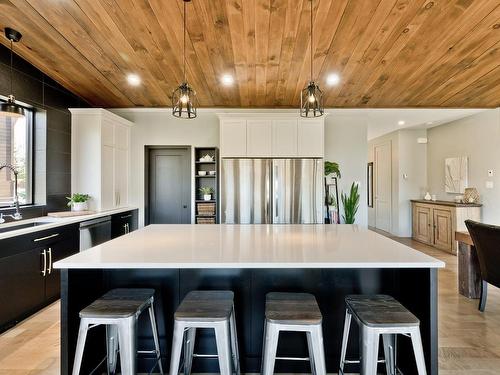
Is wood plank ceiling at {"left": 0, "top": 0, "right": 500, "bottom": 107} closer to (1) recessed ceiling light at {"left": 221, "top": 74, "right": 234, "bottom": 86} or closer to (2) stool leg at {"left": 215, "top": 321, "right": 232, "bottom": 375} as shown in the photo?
(1) recessed ceiling light at {"left": 221, "top": 74, "right": 234, "bottom": 86}

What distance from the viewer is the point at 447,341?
8.14 feet

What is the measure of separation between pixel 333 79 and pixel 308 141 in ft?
3.84

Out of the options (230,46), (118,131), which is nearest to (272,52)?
(230,46)

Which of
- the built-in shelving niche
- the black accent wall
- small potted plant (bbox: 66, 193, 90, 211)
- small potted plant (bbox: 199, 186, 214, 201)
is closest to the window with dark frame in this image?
the black accent wall

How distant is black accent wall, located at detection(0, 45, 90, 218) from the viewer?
3342 millimetres

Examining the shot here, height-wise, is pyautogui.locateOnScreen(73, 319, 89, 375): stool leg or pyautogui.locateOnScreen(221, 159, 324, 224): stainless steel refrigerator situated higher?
pyautogui.locateOnScreen(221, 159, 324, 224): stainless steel refrigerator

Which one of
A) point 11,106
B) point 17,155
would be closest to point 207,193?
point 17,155

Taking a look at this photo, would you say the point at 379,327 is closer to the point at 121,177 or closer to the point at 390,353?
the point at 390,353

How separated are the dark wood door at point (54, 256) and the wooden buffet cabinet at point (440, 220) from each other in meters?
5.96

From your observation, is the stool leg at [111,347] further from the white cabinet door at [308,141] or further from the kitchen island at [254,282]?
the white cabinet door at [308,141]

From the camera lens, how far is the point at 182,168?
5.53 metres

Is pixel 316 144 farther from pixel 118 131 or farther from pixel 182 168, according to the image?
pixel 118 131

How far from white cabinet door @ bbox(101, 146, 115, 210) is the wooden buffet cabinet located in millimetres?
5816

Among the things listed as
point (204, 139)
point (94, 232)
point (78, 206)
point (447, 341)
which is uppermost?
point (204, 139)
